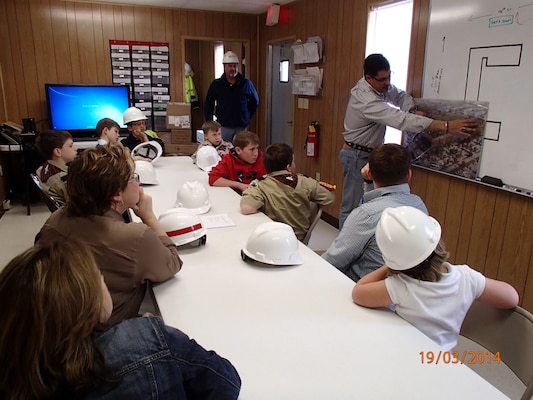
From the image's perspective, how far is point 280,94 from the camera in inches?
248

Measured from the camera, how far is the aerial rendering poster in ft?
9.04

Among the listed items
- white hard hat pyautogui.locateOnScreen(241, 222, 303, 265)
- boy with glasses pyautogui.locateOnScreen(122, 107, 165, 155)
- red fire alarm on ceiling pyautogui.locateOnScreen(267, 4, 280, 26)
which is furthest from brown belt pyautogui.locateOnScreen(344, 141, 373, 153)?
red fire alarm on ceiling pyautogui.locateOnScreen(267, 4, 280, 26)

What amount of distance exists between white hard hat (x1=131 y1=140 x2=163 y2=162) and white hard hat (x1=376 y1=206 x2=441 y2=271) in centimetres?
293

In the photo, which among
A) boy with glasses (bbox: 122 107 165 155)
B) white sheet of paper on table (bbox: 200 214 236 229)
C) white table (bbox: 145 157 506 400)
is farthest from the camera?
boy with glasses (bbox: 122 107 165 155)

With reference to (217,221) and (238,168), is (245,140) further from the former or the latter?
(217,221)

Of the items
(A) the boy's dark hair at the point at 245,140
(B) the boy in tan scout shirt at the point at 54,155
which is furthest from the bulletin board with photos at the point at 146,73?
(A) the boy's dark hair at the point at 245,140

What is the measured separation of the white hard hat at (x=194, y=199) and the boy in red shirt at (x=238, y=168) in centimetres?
60

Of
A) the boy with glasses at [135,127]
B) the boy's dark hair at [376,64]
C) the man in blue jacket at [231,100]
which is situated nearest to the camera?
the boy's dark hair at [376,64]

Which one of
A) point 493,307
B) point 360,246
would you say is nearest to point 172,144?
point 360,246

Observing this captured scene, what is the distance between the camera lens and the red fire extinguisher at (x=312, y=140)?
4.86 m

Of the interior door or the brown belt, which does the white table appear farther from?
the interior door

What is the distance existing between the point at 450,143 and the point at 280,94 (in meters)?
3.72

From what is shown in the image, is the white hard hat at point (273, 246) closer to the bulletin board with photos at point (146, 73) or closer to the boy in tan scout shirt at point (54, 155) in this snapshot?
the boy in tan scout shirt at point (54, 155)

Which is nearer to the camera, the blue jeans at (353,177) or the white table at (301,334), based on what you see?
the white table at (301,334)
